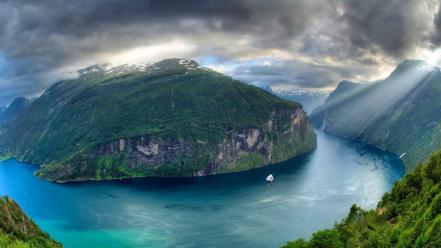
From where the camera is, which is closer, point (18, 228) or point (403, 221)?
point (403, 221)

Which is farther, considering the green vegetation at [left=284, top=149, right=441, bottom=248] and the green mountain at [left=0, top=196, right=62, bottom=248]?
the green mountain at [left=0, top=196, right=62, bottom=248]

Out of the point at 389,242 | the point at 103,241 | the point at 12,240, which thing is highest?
the point at 103,241

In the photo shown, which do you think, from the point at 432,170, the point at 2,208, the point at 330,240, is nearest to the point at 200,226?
the point at 2,208

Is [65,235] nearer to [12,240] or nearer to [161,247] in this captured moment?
[161,247]

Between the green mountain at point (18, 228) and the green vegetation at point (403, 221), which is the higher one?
the green mountain at point (18, 228)

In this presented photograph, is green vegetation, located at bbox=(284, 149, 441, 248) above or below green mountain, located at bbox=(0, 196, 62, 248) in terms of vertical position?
below

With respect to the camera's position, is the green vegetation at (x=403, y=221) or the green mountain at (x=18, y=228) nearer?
the green vegetation at (x=403, y=221)

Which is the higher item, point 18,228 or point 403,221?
point 18,228

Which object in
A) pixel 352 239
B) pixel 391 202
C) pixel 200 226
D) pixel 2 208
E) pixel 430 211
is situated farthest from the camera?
pixel 200 226
